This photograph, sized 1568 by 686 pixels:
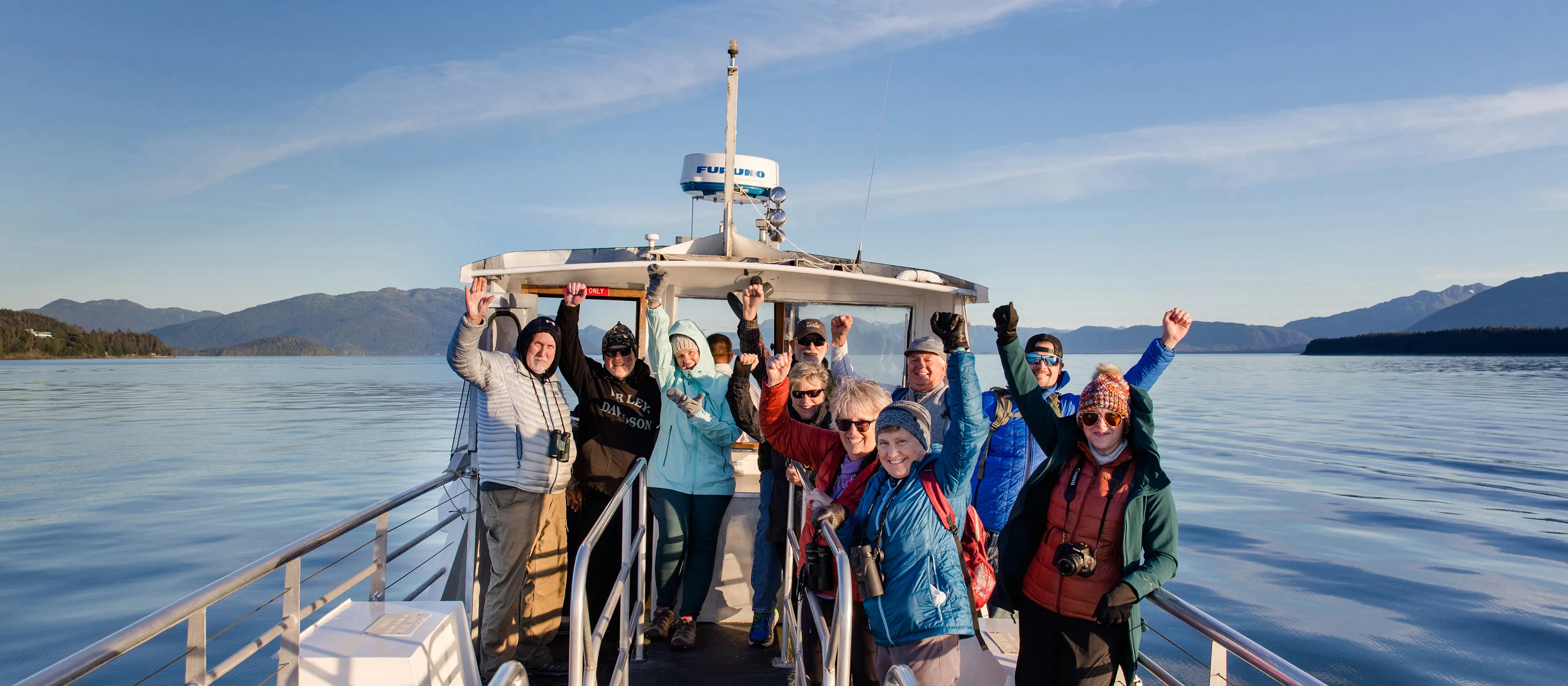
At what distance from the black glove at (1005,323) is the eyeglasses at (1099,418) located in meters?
0.40

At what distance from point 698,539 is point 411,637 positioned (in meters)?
1.87

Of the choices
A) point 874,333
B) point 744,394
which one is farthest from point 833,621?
point 874,333

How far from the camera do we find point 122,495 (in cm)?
1579

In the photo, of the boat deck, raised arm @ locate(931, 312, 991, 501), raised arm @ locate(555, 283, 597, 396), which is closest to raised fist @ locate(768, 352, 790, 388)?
raised arm @ locate(931, 312, 991, 501)

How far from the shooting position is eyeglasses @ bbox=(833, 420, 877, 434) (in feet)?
9.21

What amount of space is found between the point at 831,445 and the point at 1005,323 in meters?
0.80

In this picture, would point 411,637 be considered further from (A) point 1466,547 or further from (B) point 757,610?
(A) point 1466,547

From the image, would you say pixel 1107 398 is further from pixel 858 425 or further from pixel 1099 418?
pixel 858 425

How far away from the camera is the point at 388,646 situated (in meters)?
2.38

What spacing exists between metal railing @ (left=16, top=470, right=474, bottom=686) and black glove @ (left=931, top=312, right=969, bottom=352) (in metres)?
2.05

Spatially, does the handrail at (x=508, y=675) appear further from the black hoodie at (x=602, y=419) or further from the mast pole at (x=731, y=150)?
the mast pole at (x=731, y=150)

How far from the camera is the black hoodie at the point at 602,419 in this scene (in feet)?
13.3

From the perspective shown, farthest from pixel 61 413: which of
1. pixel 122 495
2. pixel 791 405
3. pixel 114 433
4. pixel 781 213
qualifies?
pixel 791 405

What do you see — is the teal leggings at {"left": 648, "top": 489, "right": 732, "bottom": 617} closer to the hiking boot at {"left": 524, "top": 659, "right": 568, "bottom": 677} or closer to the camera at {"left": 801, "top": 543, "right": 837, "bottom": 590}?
the hiking boot at {"left": 524, "top": 659, "right": 568, "bottom": 677}
